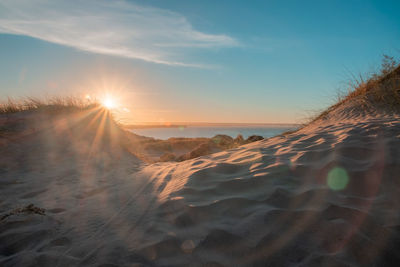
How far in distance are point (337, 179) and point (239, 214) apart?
100 cm

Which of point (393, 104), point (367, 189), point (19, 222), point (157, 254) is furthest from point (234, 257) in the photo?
point (393, 104)

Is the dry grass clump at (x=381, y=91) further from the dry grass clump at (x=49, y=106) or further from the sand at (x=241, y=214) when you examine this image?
the dry grass clump at (x=49, y=106)

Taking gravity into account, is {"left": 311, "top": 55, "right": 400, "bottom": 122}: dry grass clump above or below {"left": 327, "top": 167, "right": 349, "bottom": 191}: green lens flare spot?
above

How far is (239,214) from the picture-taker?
162 centimetres

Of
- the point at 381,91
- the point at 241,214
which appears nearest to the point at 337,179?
the point at 241,214

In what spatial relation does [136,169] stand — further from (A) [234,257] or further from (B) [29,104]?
(B) [29,104]

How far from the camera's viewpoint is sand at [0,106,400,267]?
1.29 meters

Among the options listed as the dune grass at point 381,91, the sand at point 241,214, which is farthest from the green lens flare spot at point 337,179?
the dune grass at point 381,91

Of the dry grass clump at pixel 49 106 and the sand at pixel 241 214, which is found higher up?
the dry grass clump at pixel 49 106

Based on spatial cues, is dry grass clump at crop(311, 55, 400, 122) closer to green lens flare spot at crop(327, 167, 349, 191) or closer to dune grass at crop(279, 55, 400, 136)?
dune grass at crop(279, 55, 400, 136)

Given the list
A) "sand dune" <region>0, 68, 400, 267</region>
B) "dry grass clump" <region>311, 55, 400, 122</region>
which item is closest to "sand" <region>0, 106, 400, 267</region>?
"sand dune" <region>0, 68, 400, 267</region>

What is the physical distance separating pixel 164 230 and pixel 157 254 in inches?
9.1

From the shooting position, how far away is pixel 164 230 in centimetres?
160

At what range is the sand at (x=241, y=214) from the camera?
50.7 inches
